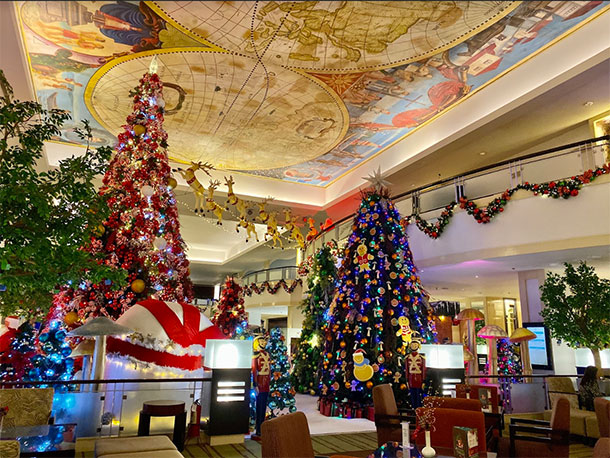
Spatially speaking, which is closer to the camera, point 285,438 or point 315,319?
point 285,438

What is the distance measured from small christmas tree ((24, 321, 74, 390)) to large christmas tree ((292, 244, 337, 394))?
6.11 m

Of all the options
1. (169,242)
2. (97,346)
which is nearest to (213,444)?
(97,346)

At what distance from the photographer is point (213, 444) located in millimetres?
5648

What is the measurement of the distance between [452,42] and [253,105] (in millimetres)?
4816

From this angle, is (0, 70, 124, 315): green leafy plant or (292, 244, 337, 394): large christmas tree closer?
(0, 70, 124, 315): green leafy plant

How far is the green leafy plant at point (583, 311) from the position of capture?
7.67m

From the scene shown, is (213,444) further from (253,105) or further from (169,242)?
(253,105)

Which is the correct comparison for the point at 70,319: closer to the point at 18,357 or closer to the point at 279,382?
the point at 18,357

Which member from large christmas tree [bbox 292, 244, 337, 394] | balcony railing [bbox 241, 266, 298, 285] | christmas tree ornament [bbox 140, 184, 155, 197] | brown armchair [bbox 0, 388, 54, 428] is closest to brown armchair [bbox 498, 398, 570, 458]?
brown armchair [bbox 0, 388, 54, 428]

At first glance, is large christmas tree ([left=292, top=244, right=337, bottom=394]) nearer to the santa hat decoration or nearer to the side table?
the santa hat decoration

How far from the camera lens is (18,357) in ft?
21.0

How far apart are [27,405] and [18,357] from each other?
1876 mm

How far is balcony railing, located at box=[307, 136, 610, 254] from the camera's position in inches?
321

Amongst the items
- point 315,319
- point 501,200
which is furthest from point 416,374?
point 315,319
